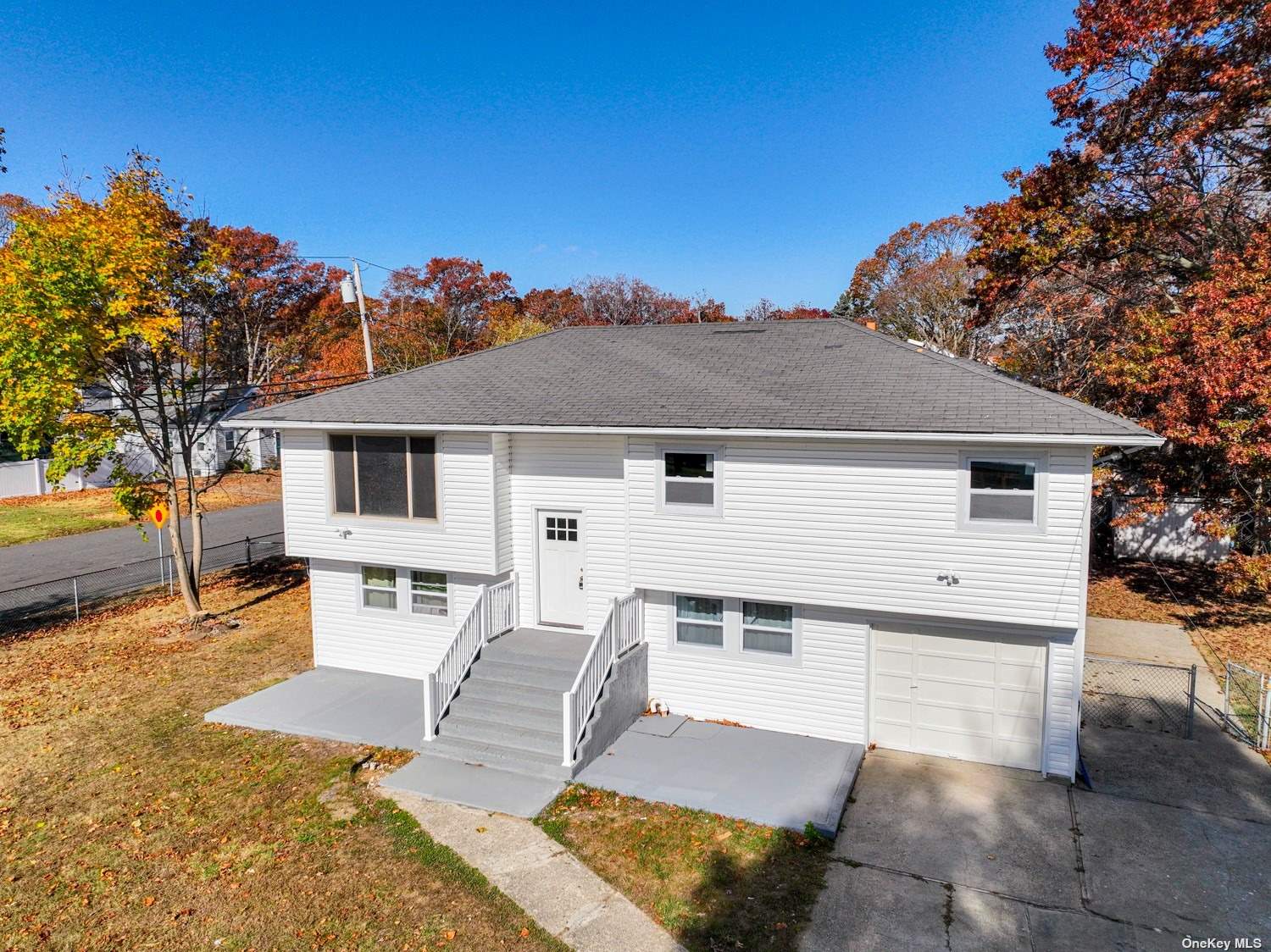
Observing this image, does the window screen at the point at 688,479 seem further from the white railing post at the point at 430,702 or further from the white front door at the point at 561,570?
the white railing post at the point at 430,702

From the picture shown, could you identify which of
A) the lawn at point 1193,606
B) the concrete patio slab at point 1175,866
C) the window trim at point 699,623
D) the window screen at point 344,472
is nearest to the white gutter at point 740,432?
the window screen at point 344,472

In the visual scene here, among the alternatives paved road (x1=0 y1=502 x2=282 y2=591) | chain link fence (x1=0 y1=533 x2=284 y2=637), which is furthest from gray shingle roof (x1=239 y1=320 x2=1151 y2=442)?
paved road (x1=0 y1=502 x2=282 y2=591)

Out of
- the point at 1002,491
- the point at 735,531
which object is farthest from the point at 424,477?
the point at 1002,491

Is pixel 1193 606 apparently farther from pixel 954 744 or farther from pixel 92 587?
pixel 92 587

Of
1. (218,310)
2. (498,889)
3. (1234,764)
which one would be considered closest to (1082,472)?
(1234,764)

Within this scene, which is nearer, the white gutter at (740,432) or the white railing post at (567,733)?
the white gutter at (740,432)

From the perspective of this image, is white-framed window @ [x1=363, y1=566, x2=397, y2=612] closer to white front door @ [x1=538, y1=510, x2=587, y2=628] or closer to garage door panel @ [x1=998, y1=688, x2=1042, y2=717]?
white front door @ [x1=538, y1=510, x2=587, y2=628]
